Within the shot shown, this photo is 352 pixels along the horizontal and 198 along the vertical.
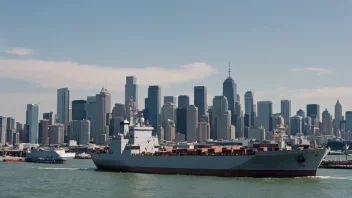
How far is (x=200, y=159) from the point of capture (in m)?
59.4

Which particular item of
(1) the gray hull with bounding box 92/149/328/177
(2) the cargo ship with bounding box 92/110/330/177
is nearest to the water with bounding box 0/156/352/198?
(1) the gray hull with bounding box 92/149/328/177

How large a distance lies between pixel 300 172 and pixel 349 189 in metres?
7.62

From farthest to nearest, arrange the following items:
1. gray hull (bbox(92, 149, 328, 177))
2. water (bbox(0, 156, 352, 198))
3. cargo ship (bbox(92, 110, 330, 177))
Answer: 1. cargo ship (bbox(92, 110, 330, 177))
2. gray hull (bbox(92, 149, 328, 177))
3. water (bbox(0, 156, 352, 198))

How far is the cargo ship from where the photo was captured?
5407 cm

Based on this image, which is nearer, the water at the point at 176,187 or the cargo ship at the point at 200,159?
the water at the point at 176,187

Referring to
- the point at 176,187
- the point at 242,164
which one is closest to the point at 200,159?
the point at 242,164

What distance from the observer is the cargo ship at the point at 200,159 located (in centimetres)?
5407

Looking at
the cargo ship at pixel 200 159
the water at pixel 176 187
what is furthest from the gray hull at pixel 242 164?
the water at pixel 176 187

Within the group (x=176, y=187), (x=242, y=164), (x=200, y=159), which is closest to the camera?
(x=176, y=187)

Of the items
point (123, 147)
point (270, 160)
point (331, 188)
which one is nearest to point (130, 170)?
point (123, 147)

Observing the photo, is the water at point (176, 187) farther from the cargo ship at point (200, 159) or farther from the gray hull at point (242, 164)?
the cargo ship at point (200, 159)

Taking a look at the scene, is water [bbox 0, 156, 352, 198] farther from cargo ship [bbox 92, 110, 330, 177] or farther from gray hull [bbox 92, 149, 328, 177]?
cargo ship [bbox 92, 110, 330, 177]

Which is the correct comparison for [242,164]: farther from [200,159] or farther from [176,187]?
[176,187]

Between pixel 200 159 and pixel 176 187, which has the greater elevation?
pixel 200 159
